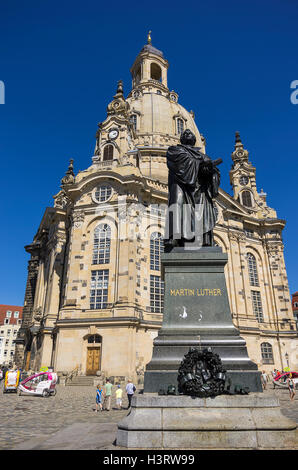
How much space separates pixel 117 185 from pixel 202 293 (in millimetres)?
26505

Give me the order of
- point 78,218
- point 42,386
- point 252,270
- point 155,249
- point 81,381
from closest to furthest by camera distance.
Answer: point 42,386 < point 81,381 < point 78,218 < point 155,249 < point 252,270

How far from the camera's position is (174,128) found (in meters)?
50.6

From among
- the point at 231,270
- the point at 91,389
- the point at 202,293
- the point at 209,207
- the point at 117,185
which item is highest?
the point at 117,185

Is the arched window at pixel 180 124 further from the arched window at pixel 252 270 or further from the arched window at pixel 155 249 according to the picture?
the arched window at pixel 155 249

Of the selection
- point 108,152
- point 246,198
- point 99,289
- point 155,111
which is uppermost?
point 155,111

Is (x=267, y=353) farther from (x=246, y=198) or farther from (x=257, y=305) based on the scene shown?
(x=246, y=198)

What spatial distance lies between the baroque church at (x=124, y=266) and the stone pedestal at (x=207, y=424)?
21.8 meters

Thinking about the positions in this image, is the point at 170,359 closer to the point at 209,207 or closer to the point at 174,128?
the point at 209,207

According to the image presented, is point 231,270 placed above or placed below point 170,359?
above

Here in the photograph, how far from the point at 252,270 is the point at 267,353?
973 centimetres

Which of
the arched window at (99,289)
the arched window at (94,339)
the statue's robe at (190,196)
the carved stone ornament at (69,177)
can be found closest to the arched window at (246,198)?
the carved stone ornament at (69,177)

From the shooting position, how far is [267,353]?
3759 centimetres

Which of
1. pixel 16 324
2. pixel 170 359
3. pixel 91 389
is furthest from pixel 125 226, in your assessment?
pixel 16 324

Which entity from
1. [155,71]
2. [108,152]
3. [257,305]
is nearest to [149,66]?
[155,71]
